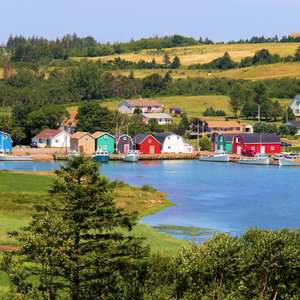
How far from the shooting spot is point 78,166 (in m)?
15.6

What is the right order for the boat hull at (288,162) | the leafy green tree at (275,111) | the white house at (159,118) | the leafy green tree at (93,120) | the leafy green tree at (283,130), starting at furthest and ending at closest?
the leafy green tree at (275,111) < the white house at (159,118) < the leafy green tree at (283,130) < the leafy green tree at (93,120) < the boat hull at (288,162)

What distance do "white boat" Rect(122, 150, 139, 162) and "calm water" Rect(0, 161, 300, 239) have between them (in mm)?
1446

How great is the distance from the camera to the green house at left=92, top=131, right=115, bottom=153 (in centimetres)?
8338

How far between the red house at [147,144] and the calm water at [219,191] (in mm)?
5816

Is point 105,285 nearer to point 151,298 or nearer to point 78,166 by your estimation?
point 151,298

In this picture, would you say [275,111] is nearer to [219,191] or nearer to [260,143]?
[260,143]

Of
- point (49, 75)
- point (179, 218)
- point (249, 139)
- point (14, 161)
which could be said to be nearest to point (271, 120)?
point (249, 139)

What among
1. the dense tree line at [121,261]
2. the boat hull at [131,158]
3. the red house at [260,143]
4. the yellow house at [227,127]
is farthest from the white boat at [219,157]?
the dense tree line at [121,261]

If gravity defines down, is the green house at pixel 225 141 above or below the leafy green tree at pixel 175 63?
below

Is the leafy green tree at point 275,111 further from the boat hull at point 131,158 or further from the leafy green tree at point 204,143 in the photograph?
the boat hull at point 131,158

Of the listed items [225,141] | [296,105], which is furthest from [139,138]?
[296,105]

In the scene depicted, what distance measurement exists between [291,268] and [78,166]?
26.7ft

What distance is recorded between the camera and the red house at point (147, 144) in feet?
277

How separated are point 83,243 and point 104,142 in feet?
229
